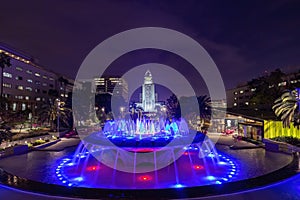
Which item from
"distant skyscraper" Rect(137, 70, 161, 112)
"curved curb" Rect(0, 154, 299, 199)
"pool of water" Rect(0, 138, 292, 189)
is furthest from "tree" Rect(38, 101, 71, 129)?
"distant skyscraper" Rect(137, 70, 161, 112)

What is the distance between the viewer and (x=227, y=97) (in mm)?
118062

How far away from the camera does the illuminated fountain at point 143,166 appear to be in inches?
470

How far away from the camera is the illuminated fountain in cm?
1193

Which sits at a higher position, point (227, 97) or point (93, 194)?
point (227, 97)

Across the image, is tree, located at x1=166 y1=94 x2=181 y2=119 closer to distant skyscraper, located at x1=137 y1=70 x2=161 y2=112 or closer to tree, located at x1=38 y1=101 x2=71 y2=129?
tree, located at x1=38 y1=101 x2=71 y2=129

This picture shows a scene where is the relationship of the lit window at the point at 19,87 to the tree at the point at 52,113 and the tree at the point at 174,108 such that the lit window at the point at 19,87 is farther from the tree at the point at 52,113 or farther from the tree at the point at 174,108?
the tree at the point at 174,108

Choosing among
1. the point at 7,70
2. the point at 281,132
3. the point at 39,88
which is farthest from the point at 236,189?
the point at 39,88

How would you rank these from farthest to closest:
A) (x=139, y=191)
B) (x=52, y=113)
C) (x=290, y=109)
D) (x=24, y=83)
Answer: (x=24, y=83) → (x=52, y=113) → (x=290, y=109) → (x=139, y=191)

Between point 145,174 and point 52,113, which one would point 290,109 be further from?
point 52,113

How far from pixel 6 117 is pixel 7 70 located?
51.2 metres

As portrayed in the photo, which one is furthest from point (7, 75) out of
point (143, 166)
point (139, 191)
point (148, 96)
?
point (148, 96)

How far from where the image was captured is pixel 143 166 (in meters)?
15.0

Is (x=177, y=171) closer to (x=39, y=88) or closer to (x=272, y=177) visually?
(x=272, y=177)

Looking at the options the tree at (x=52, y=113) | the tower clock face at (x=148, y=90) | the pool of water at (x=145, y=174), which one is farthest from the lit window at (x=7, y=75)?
the tower clock face at (x=148, y=90)
